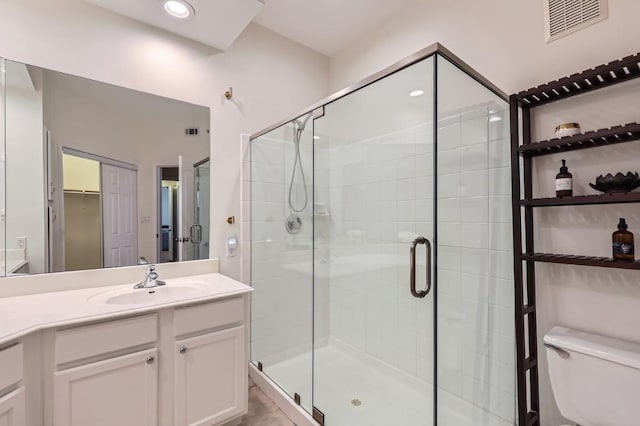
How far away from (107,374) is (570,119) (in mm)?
2464

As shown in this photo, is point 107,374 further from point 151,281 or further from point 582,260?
point 582,260

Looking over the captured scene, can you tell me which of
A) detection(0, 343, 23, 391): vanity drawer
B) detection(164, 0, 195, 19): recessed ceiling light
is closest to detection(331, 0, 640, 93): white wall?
detection(164, 0, 195, 19): recessed ceiling light

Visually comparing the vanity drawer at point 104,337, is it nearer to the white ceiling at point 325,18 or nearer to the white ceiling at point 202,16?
the white ceiling at point 202,16

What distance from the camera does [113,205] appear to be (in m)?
1.90

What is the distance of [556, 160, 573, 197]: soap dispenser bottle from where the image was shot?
140cm

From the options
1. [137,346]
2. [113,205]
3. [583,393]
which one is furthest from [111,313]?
[583,393]

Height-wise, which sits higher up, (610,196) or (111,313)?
(610,196)

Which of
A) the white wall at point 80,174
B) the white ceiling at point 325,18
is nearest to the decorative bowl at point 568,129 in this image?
the white ceiling at point 325,18

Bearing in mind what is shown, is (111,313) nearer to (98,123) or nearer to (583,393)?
(98,123)

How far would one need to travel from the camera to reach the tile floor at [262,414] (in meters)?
1.86

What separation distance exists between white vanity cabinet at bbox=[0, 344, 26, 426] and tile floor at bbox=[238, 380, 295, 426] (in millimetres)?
1076

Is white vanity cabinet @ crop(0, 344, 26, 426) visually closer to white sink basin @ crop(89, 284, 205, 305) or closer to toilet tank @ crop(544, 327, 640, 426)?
white sink basin @ crop(89, 284, 205, 305)

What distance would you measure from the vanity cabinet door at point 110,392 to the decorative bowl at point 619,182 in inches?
84.2

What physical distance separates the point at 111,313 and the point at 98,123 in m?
1.18
